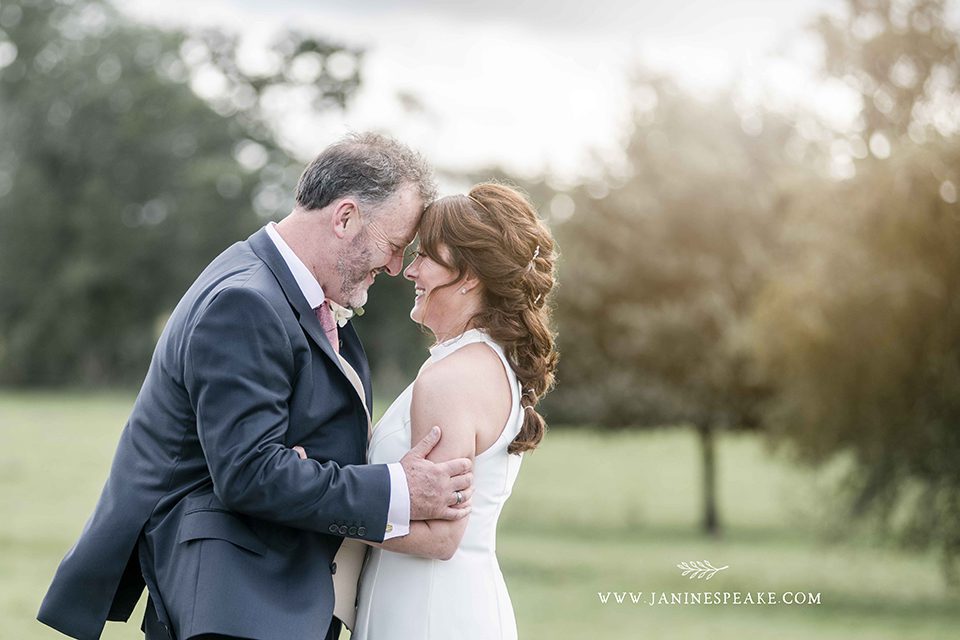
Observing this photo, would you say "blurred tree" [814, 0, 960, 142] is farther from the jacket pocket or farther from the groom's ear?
the jacket pocket

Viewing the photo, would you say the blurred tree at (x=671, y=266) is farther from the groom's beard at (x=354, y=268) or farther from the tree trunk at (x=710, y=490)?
the groom's beard at (x=354, y=268)

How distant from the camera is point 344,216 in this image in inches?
127

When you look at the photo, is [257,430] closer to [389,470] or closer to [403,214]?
[389,470]

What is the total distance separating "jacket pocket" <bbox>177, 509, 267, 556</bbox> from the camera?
3.00m

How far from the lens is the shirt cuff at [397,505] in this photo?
3.07 m

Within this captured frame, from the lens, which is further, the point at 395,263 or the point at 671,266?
the point at 671,266

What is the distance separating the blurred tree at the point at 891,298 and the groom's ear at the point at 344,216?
26.5ft

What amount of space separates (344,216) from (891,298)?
29.0 ft

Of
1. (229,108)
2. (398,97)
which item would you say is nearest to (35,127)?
(229,108)

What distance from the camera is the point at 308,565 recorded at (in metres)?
3.15

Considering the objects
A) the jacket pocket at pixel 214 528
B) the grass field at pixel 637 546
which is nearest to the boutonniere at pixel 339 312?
the jacket pocket at pixel 214 528

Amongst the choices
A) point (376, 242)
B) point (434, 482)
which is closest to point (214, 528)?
point (434, 482)

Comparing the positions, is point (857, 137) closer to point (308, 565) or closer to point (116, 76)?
point (308, 565)

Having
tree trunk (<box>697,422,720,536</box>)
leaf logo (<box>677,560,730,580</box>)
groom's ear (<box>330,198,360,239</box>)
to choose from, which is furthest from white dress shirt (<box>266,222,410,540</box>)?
tree trunk (<box>697,422,720,536</box>)
